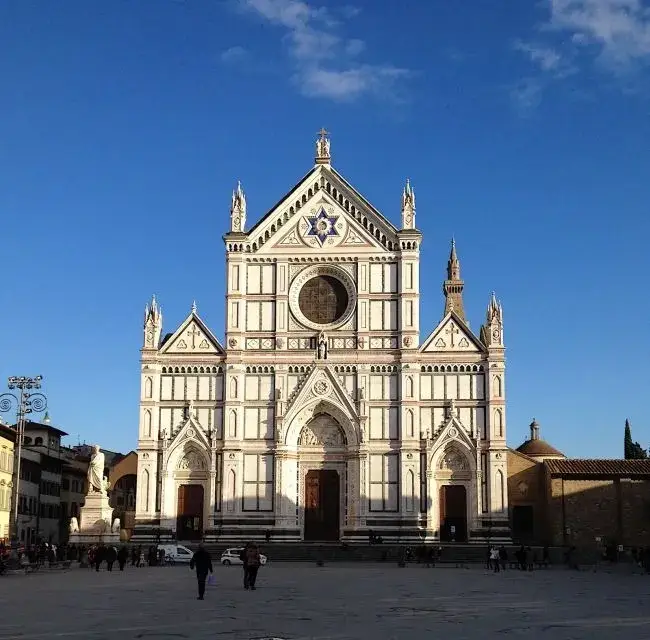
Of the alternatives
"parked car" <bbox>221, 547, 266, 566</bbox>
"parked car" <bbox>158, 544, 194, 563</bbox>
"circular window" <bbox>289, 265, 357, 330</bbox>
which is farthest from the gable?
"circular window" <bbox>289, 265, 357, 330</bbox>

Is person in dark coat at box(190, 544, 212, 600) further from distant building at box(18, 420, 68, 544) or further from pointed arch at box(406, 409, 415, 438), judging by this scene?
distant building at box(18, 420, 68, 544)

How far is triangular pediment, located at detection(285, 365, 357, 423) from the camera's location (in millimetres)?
55281

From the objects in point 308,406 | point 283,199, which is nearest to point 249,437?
point 308,406

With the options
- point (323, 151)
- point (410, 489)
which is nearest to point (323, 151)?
point (323, 151)

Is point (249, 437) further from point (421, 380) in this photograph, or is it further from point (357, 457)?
point (421, 380)

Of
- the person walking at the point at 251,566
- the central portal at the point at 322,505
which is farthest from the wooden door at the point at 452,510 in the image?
the person walking at the point at 251,566

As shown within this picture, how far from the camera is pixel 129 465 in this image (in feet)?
209

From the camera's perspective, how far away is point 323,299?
57.1m

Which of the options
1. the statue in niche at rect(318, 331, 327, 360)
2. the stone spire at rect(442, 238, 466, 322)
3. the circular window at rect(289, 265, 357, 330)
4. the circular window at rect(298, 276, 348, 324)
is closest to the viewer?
the statue in niche at rect(318, 331, 327, 360)

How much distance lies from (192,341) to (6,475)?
52.2ft

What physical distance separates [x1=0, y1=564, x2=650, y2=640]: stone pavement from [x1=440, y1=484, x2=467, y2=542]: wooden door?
17591 mm

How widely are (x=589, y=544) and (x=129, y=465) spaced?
28644 millimetres

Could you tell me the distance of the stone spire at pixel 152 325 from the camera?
56.4 meters

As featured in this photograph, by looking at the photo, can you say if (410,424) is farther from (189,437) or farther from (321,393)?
(189,437)
